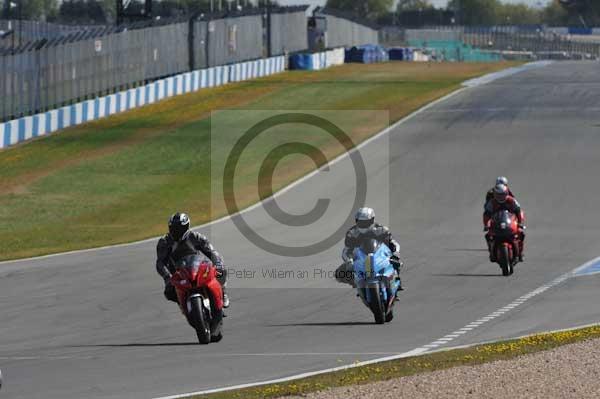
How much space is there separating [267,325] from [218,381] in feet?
14.1

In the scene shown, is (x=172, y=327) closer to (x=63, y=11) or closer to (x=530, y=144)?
(x=530, y=144)

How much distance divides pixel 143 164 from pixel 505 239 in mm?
23309

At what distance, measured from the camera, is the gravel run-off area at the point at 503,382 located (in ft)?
42.0

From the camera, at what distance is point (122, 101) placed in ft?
202

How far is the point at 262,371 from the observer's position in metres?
14.7

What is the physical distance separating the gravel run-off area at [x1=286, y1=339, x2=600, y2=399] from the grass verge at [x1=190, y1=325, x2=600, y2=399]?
0.84 ft

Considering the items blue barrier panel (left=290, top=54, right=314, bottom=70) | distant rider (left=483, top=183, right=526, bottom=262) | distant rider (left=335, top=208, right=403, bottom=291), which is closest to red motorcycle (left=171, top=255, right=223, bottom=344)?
distant rider (left=335, top=208, right=403, bottom=291)

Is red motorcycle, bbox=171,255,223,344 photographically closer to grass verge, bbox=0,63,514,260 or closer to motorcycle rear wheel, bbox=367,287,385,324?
motorcycle rear wheel, bbox=367,287,385,324

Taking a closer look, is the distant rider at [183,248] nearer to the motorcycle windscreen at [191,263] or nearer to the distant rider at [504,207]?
the motorcycle windscreen at [191,263]

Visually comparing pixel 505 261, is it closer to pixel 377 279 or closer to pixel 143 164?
→ pixel 377 279

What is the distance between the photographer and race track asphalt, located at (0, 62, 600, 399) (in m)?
15.2

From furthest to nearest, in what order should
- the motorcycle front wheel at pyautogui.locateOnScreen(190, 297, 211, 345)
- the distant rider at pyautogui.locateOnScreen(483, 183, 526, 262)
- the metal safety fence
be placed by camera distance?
the metal safety fence < the distant rider at pyautogui.locateOnScreen(483, 183, 526, 262) < the motorcycle front wheel at pyautogui.locateOnScreen(190, 297, 211, 345)

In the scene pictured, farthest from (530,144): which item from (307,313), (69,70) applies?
(307,313)

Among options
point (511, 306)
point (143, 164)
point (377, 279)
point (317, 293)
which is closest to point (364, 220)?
point (377, 279)
